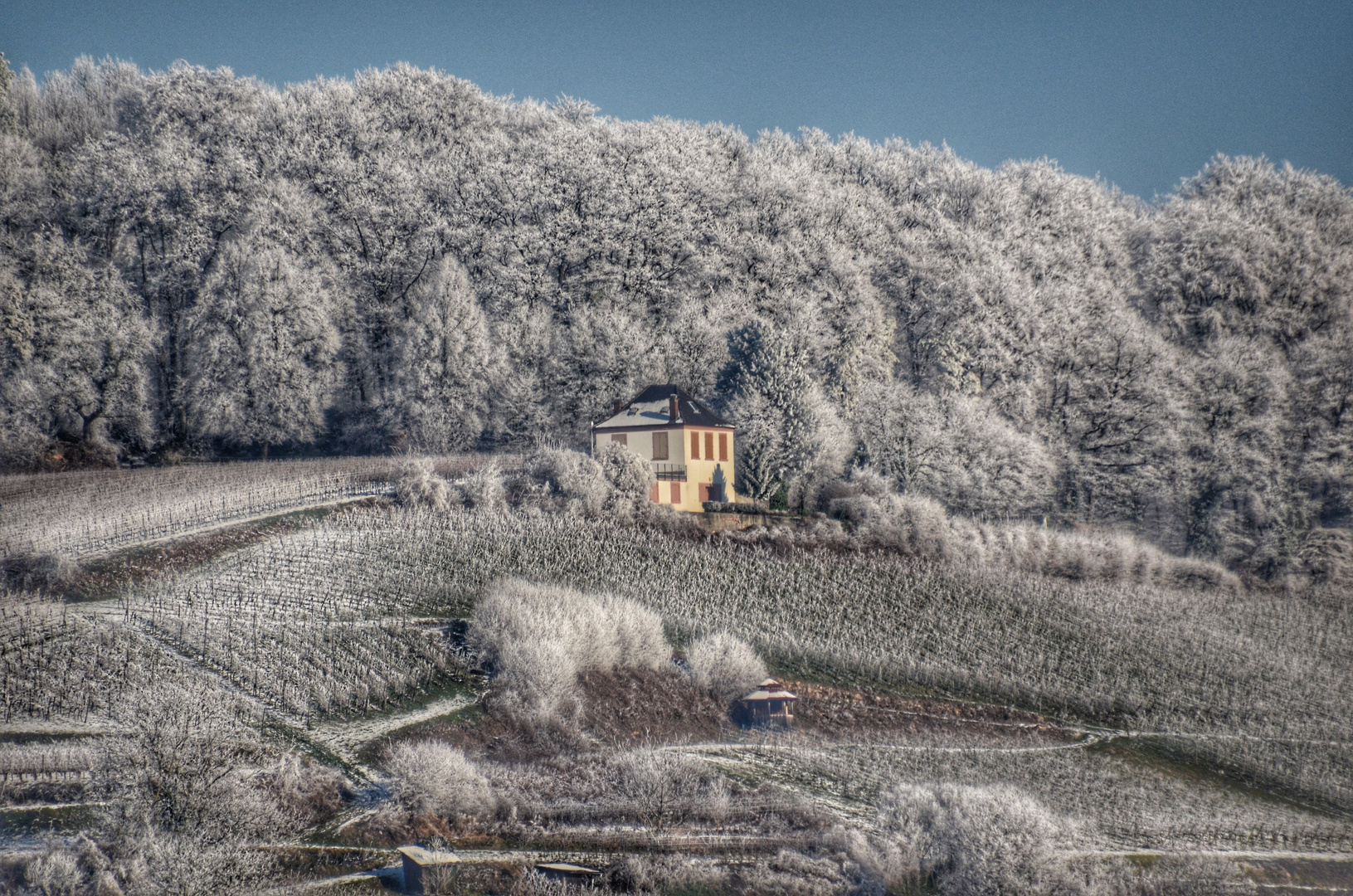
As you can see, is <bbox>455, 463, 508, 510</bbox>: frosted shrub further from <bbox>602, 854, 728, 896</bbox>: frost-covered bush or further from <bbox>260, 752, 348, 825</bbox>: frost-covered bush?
<bbox>602, 854, 728, 896</bbox>: frost-covered bush

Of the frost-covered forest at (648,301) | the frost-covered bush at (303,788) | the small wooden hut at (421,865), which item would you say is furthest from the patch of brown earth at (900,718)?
the frost-covered forest at (648,301)

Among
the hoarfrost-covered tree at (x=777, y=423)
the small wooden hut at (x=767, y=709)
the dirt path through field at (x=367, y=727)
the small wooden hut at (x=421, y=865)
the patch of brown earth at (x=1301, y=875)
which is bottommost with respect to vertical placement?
the patch of brown earth at (x=1301, y=875)

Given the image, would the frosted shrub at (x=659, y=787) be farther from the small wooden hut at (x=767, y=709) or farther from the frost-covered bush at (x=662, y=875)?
the small wooden hut at (x=767, y=709)

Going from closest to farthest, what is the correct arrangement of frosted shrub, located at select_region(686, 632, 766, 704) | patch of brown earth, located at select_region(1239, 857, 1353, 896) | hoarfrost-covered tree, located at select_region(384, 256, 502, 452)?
patch of brown earth, located at select_region(1239, 857, 1353, 896), frosted shrub, located at select_region(686, 632, 766, 704), hoarfrost-covered tree, located at select_region(384, 256, 502, 452)

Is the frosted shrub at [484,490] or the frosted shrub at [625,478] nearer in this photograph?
the frosted shrub at [484,490]

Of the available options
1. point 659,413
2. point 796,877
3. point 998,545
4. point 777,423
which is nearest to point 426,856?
point 796,877

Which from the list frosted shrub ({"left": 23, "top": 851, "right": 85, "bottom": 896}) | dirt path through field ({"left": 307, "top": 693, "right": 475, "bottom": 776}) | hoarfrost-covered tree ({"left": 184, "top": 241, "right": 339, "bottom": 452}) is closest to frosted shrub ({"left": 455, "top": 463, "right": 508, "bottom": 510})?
hoarfrost-covered tree ({"left": 184, "top": 241, "right": 339, "bottom": 452})

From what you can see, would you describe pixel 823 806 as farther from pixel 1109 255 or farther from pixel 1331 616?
pixel 1109 255
